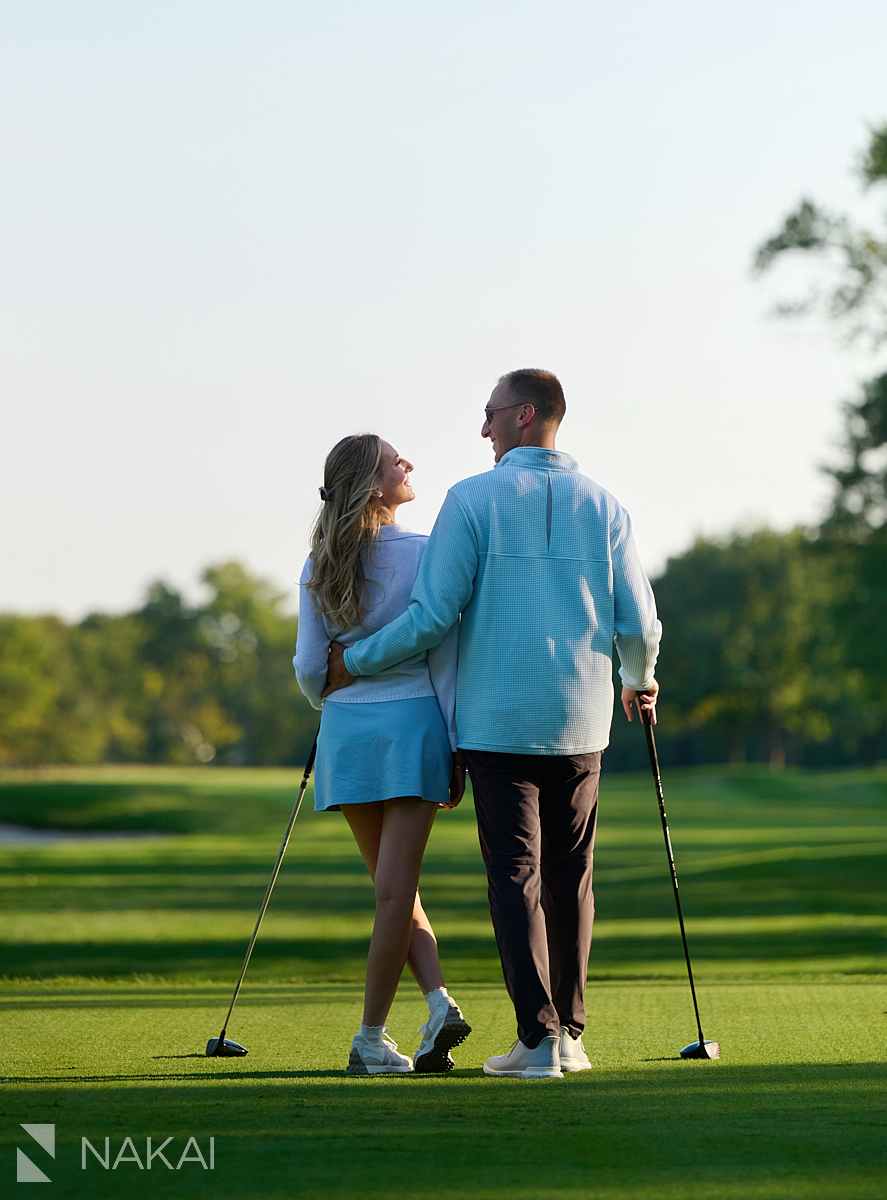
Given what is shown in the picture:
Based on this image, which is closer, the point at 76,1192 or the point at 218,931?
the point at 76,1192

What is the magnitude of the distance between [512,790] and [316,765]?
622mm

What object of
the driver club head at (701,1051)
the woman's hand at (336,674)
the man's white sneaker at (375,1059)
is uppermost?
the woman's hand at (336,674)

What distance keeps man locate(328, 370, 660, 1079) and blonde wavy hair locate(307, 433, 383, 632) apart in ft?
0.48

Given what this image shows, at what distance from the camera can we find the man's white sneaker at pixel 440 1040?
374 centimetres

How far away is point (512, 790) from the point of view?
12.7 ft

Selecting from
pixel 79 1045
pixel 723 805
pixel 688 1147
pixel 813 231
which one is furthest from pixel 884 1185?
pixel 723 805

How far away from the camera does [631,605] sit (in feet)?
13.4

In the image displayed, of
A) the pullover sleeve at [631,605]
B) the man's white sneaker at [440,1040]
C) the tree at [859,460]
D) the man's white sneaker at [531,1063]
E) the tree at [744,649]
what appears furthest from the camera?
the tree at [744,649]

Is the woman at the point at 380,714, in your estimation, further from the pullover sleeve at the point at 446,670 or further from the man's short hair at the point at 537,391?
the man's short hair at the point at 537,391

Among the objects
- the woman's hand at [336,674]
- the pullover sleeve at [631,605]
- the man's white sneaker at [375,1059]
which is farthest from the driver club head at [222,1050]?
the pullover sleeve at [631,605]

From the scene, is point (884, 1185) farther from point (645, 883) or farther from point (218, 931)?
point (645, 883)

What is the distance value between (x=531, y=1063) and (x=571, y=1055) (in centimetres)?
19

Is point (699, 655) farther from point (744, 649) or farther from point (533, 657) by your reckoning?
point (533, 657)

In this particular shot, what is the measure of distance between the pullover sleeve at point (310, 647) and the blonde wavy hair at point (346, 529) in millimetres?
35
